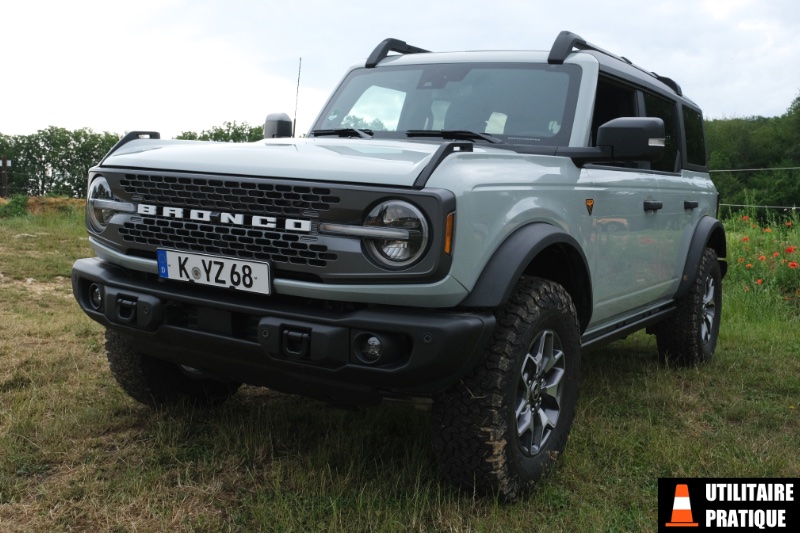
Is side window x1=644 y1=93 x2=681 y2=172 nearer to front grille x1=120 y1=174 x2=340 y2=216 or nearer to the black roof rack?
the black roof rack

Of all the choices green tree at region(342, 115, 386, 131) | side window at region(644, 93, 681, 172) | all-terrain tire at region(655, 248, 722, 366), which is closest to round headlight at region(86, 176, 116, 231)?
green tree at region(342, 115, 386, 131)

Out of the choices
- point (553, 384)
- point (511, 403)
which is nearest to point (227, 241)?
point (511, 403)

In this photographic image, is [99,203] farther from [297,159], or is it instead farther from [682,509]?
[682,509]

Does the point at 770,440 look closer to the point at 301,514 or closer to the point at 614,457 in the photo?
the point at 614,457

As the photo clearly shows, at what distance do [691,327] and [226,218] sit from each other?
3568 mm

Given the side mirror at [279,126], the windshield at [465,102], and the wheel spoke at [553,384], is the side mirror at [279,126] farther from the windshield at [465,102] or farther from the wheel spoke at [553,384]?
the wheel spoke at [553,384]

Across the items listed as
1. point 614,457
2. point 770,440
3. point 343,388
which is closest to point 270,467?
point 343,388

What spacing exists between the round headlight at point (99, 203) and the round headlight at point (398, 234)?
125cm

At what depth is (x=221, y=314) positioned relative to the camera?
9.13 feet

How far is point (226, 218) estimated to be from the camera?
2754mm

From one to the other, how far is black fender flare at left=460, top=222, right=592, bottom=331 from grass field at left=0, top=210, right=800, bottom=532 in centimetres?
74

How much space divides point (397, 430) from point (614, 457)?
980 mm

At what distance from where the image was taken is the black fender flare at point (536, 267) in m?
2.65

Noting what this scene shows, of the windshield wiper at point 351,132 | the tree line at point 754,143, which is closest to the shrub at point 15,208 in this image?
the windshield wiper at point 351,132
